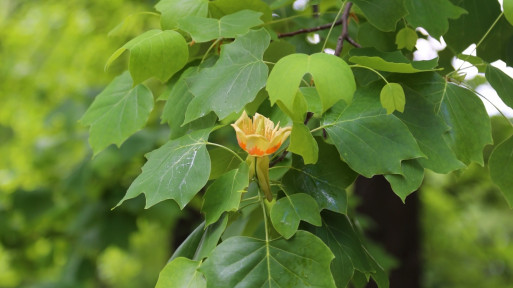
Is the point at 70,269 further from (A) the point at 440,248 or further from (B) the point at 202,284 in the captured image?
(A) the point at 440,248

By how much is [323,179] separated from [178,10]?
1.59 feet

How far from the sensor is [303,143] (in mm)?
978

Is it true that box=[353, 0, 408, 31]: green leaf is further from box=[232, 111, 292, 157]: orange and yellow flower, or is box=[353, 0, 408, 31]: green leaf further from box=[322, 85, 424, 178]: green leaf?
box=[232, 111, 292, 157]: orange and yellow flower

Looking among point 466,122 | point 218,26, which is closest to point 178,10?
point 218,26

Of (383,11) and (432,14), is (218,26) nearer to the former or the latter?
(383,11)

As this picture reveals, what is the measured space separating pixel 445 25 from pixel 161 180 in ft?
2.24

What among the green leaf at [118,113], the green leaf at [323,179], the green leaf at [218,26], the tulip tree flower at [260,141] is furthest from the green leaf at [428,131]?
the green leaf at [118,113]

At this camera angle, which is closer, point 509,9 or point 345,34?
point 509,9

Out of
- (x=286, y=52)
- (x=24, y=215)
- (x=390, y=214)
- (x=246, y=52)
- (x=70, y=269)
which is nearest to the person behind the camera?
(x=246, y=52)

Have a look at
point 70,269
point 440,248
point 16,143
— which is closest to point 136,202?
point 70,269

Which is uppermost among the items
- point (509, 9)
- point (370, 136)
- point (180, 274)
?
point (509, 9)

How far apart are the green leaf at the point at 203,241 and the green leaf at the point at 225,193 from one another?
0.02 meters

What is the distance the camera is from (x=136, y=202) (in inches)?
133

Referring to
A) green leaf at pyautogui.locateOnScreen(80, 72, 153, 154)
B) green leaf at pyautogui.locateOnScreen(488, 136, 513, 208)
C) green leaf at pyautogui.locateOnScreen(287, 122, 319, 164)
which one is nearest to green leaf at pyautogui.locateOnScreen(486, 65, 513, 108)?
green leaf at pyautogui.locateOnScreen(488, 136, 513, 208)
